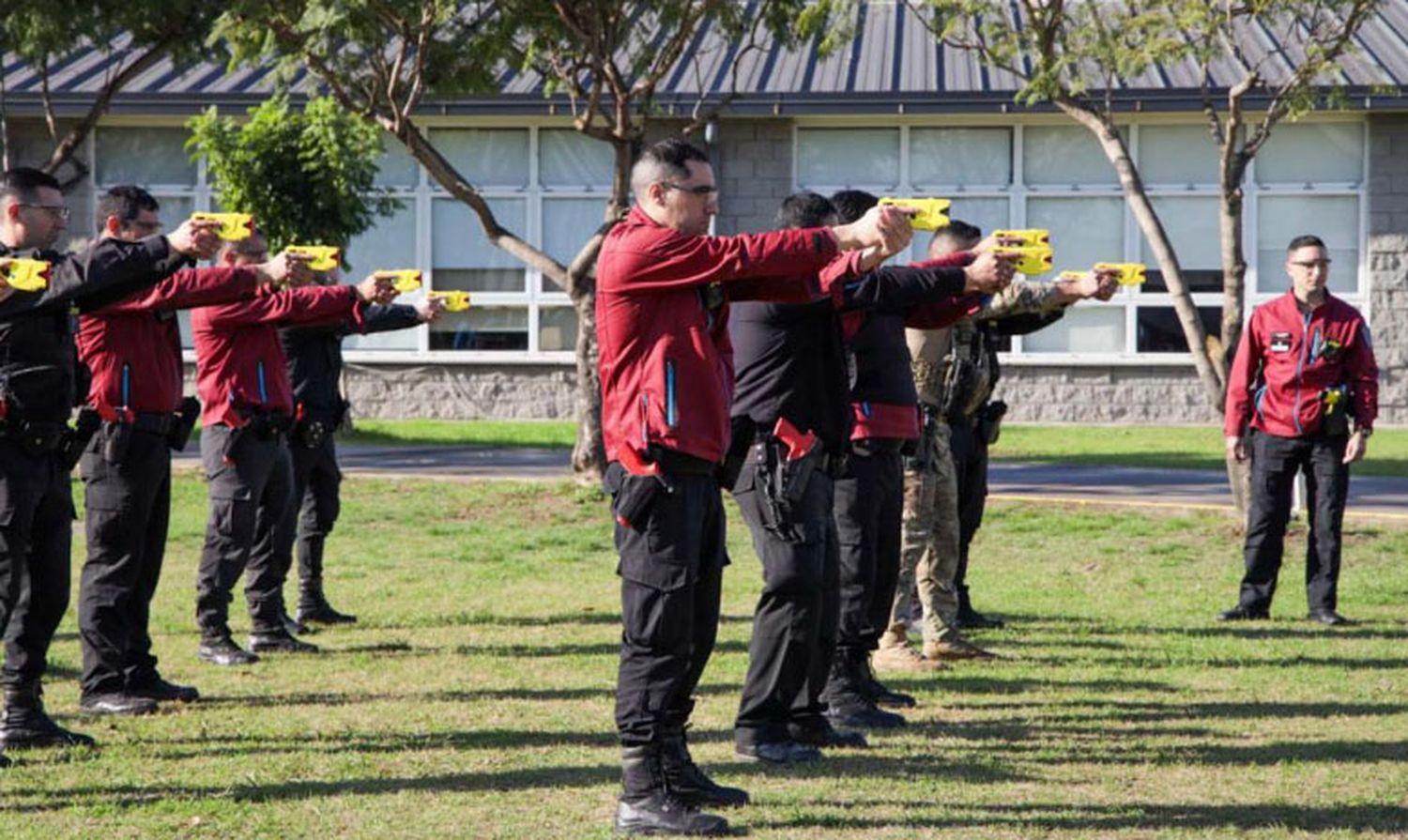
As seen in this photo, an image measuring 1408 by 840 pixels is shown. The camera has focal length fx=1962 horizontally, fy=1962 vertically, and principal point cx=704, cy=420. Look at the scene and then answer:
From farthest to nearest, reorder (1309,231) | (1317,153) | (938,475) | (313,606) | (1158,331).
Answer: (1158,331)
(1309,231)
(1317,153)
(313,606)
(938,475)

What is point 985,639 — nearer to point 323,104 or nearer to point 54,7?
point 54,7

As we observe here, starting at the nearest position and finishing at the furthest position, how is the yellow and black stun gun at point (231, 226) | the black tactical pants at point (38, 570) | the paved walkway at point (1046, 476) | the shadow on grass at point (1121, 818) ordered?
the shadow on grass at point (1121, 818) < the yellow and black stun gun at point (231, 226) < the black tactical pants at point (38, 570) < the paved walkway at point (1046, 476)

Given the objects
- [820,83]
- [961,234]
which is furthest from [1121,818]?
[820,83]

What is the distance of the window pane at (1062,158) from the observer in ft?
84.2

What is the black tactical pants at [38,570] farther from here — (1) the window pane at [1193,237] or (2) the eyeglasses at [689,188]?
(1) the window pane at [1193,237]

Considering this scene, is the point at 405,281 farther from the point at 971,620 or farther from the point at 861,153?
the point at 861,153

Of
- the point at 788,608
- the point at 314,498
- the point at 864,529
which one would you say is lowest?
the point at 788,608

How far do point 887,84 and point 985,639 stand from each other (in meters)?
15.7

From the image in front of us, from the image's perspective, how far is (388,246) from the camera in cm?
2706

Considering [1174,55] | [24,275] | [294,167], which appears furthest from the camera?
[294,167]

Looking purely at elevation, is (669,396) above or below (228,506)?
above

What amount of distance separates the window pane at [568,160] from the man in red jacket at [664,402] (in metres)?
20.3

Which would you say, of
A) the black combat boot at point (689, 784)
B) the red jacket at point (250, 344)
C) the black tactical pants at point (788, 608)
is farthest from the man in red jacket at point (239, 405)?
the black combat boot at point (689, 784)

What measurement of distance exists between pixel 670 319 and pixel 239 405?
13.2ft
